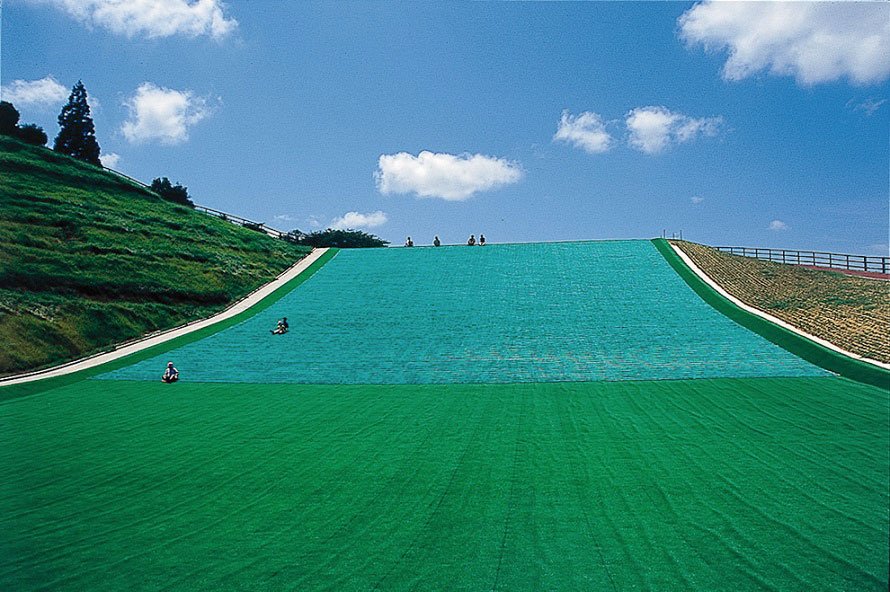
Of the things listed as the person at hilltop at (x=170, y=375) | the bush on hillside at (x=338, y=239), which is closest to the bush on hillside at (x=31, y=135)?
the bush on hillside at (x=338, y=239)

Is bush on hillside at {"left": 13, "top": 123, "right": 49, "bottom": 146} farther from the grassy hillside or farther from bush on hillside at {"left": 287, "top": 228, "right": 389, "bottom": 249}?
bush on hillside at {"left": 287, "top": 228, "right": 389, "bottom": 249}

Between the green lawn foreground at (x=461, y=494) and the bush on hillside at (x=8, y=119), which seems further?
the bush on hillside at (x=8, y=119)

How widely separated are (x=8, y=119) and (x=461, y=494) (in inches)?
1904

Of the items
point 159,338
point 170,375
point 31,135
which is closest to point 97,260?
point 159,338

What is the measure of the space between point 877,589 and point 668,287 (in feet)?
73.3

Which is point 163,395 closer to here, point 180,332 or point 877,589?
point 180,332

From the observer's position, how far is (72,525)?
7465mm

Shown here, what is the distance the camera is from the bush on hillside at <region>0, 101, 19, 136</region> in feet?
138

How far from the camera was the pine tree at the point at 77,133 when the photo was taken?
151 ft

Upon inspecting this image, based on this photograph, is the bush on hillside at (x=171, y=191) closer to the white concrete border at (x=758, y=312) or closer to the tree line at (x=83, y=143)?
the tree line at (x=83, y=143)

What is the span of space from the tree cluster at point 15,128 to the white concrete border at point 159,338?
2378cm

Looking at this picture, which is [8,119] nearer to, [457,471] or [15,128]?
[15,128]

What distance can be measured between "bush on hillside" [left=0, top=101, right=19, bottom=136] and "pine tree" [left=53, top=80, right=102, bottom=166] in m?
3.18

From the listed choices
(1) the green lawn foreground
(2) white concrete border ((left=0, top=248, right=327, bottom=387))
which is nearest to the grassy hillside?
(2) white concrete border ((left=0, top=248, right=327, bottom=387))
